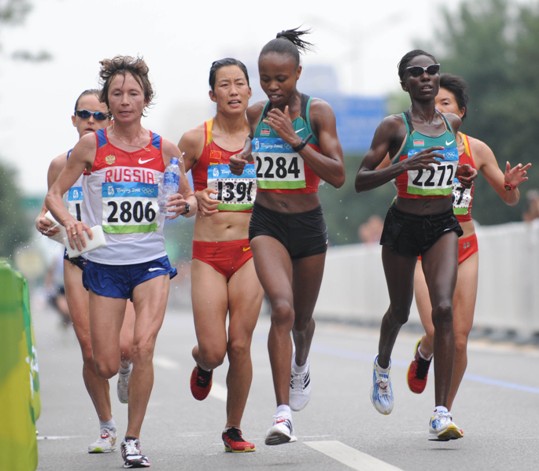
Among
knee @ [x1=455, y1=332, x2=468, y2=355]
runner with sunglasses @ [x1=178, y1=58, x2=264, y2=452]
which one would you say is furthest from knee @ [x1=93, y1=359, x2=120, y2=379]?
knee @ [x1=455, y1=332, x2=468, y2=355]

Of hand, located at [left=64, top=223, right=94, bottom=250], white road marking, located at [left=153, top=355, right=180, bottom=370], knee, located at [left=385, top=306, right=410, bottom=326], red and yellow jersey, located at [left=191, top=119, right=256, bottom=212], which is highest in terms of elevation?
red and yellow jersey, located at [left=191, top=119, right=256, bottom=212]

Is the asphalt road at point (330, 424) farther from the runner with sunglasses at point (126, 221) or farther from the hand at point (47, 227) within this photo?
the hand at point (47, 227)

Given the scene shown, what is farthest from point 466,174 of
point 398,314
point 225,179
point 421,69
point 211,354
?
point 211,354

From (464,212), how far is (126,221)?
2502mm

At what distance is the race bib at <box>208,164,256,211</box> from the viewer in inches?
368

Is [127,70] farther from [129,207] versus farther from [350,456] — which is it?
[350,456]

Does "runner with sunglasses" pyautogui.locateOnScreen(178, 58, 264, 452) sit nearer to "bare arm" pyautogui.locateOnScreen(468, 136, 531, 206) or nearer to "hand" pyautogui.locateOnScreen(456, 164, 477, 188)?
"hand" pyautogui.locateOnScreen(456, 164, 477, 188)

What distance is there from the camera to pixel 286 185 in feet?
29.2

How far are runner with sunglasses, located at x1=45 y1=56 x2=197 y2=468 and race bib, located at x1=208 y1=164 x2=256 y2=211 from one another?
0.57 metres

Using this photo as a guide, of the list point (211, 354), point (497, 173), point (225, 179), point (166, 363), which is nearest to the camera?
point (211, 354)

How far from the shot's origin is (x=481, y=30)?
6147cm

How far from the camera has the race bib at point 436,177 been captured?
9.06 m

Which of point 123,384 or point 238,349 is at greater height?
point 238,349

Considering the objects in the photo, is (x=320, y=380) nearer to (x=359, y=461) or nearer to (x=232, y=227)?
(x=232, y=227)
